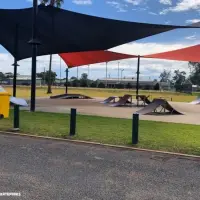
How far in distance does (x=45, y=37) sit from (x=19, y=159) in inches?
709

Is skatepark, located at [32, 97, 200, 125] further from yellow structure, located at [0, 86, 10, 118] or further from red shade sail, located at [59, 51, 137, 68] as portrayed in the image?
red shade sail, located at [59, 51, 137, 68]

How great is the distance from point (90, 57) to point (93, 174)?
26.8m

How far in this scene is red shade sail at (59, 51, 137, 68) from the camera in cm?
3049

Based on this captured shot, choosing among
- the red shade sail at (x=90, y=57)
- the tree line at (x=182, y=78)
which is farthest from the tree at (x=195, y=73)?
the red shade sail at (x=90, y=57)

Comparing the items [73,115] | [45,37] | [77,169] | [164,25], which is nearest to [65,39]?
[45,37]

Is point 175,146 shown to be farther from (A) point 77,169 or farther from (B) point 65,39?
(B) point 65,39

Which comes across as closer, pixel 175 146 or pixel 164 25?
pixel 175 146

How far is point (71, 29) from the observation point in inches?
849

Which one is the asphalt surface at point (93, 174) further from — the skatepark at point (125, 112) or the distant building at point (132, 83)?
the distant building at point (132, 83)

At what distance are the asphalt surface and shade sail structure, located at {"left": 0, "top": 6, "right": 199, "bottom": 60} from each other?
1216 centimetres

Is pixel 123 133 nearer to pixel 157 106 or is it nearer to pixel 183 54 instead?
pixel 157 106

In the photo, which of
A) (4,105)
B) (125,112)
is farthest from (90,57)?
(4,105)

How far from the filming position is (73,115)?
9867 millimetres

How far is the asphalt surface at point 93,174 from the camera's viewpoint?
491 cm
